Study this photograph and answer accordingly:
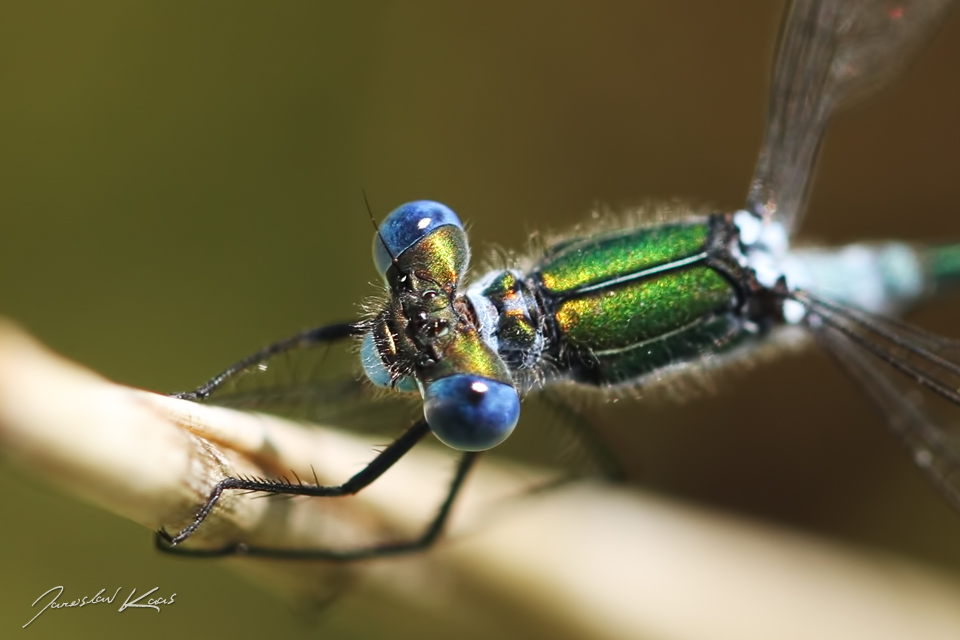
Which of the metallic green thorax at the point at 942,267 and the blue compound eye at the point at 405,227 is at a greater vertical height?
the metallic green thorax at the point at 942,267

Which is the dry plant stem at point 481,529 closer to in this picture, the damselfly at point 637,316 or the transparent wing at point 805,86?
the damselfly at point 637,316

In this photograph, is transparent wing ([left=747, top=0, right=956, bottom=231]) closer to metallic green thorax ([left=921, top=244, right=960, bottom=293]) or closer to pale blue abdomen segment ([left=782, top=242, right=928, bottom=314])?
pale blue abdomen segment ([left=782, top=242, right=928, bottom=314])

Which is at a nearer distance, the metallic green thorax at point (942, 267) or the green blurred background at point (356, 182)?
the green blurred background at point (356, 182)

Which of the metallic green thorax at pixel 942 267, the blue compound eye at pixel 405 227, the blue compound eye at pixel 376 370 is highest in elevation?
the metallic green thorax at pixel 942 267
